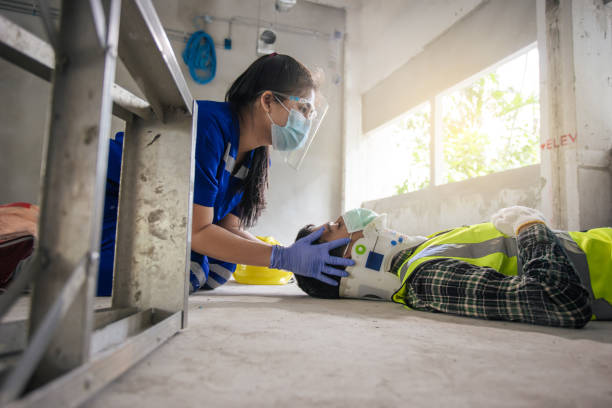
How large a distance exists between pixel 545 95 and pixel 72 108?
2.33 meters

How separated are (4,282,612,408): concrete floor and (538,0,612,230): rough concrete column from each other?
1.13 m

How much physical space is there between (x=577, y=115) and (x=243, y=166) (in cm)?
172

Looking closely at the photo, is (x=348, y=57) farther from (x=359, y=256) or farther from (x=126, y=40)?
(x=126, y=40)

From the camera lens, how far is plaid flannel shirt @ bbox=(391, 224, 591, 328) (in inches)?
37.9

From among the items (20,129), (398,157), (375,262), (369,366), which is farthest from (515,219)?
(20,129)

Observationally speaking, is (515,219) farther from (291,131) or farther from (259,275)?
(259,275)

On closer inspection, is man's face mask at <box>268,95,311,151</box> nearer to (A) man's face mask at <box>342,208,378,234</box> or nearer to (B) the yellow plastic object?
(A) man's face mask at <box>342,208,378,234</box>

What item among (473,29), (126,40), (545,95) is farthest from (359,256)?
(473,29)

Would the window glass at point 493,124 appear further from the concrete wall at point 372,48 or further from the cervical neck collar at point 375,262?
the cervical neck collar at point 375,262

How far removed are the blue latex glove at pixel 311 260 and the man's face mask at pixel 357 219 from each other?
0.06 meters

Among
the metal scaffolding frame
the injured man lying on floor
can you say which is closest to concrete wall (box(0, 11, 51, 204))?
the injured man lying on floor

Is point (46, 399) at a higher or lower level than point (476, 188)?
lower

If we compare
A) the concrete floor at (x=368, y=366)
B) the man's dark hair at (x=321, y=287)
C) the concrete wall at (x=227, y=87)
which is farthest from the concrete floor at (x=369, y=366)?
the concrete wall at (x=227, y=87)

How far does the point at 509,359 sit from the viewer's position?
685 mm
